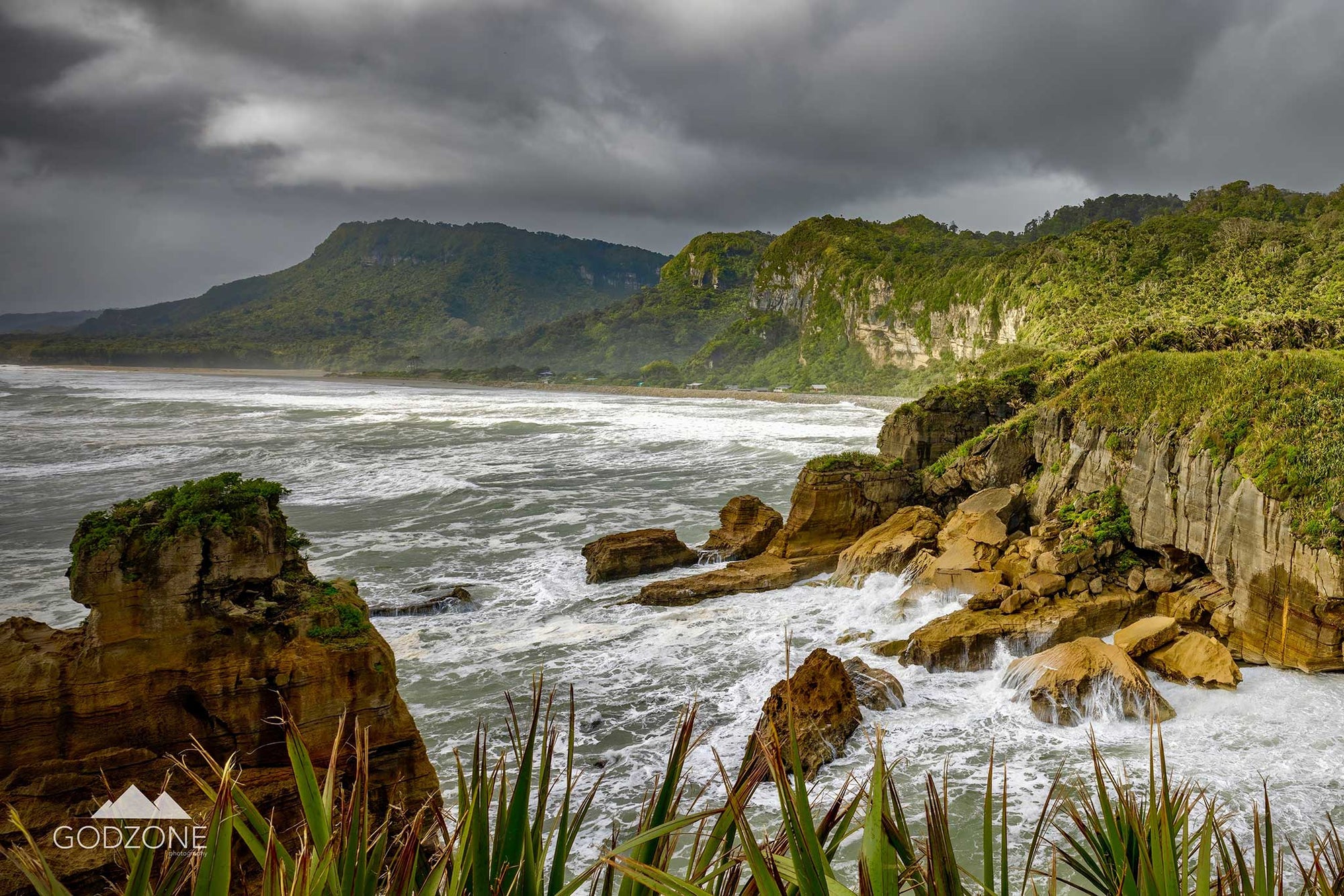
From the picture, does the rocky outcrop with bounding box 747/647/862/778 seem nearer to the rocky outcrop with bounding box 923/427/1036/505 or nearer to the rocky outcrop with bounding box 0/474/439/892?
the rocky outcrop with bounding box 0/474/439/892

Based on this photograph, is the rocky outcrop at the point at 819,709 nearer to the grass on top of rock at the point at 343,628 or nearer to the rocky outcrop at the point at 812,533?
the grass on top of rock at the point at 343,628

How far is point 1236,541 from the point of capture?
1123cm

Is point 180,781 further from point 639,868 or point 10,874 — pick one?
point 639,868

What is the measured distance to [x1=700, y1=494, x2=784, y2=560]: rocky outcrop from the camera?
56.5 feet

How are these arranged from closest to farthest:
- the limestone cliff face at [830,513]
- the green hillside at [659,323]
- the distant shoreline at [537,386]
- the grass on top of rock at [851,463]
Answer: the limestone cliff face at [830,513], the grass on top of rock at [851,463], the distant shoreline at [537,386], the green hillside at [659,323]

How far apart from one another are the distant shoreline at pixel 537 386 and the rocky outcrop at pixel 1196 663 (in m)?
45.1

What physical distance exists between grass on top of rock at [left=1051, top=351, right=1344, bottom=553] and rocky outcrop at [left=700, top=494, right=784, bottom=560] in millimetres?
7068

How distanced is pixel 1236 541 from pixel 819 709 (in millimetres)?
7195

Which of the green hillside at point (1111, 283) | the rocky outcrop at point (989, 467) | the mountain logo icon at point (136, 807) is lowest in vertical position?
the mountain logo icon at point (136, 807)

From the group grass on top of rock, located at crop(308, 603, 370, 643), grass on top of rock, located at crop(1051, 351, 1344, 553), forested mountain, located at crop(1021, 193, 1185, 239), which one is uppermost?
forested mountain, located at crop(1021, 193, 1185, 239)

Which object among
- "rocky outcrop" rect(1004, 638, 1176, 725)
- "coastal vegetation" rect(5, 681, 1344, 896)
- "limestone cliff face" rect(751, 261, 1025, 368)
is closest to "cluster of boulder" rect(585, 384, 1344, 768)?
"rocky outcrop" rect(1004, 638, 1176, 725)

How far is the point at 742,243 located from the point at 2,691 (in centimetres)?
17539

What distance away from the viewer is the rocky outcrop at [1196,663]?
987 centimetres

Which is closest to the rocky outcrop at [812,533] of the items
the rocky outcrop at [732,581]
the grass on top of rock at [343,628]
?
the rocky outcrop at [732,581]
